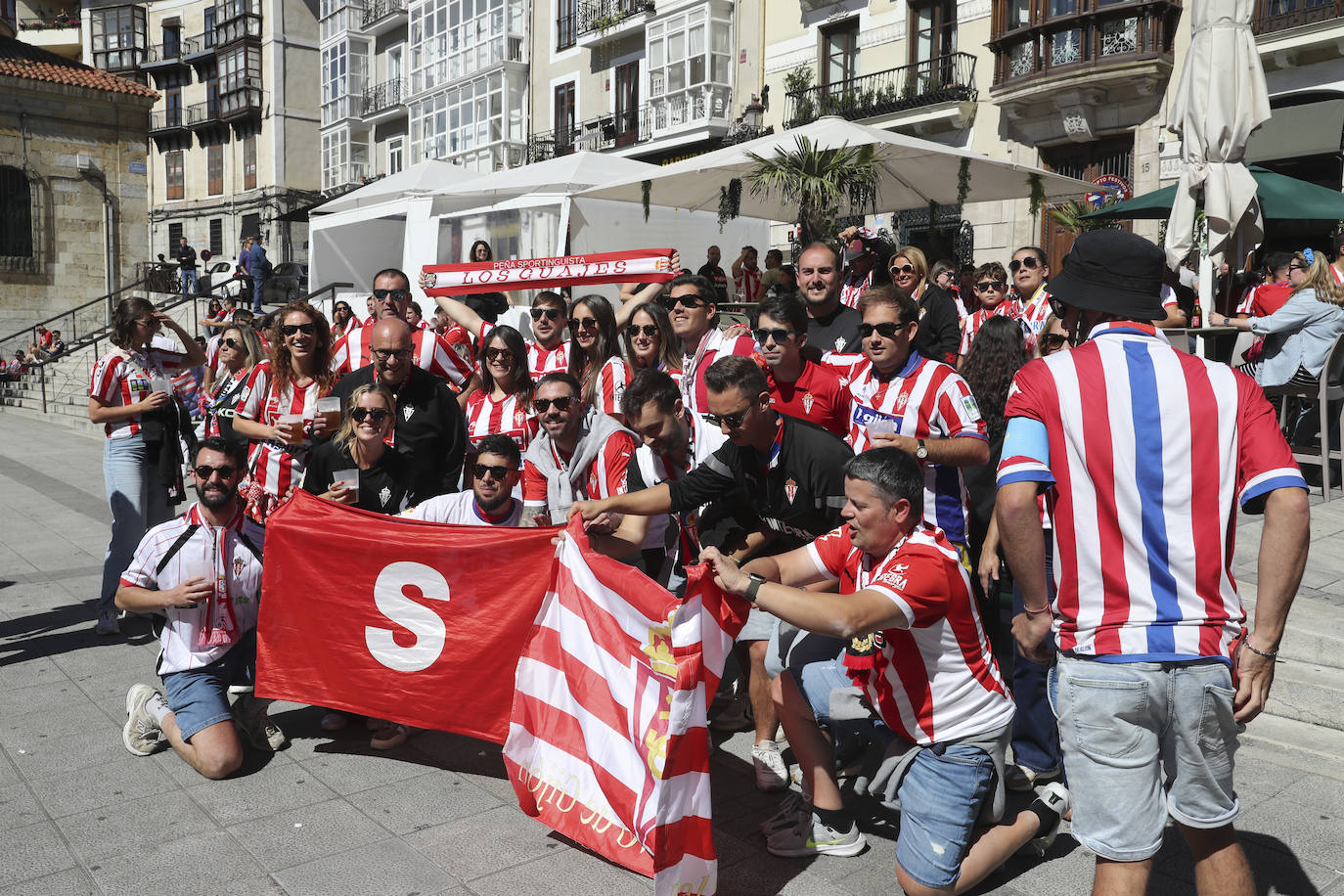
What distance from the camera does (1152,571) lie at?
8.95 feet

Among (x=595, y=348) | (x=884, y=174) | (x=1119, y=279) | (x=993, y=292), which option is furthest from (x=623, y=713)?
(x=884, y=174)

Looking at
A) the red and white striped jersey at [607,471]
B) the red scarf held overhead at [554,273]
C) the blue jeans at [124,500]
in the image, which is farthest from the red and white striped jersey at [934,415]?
the blue jeans at [124,500]

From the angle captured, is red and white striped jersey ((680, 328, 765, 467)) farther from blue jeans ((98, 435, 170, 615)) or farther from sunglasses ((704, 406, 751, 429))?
blue jeans ((98, 435, 170, 615))

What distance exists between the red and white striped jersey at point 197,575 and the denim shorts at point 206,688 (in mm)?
44

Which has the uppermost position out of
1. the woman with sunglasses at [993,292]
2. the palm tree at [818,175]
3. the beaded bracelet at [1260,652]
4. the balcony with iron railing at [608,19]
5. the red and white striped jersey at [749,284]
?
the balcony with iron railing at [608,19]

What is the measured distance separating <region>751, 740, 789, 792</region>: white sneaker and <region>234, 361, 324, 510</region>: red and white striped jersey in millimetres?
2823

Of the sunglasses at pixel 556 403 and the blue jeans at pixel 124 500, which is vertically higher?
the sunglasses at pixel 556 403

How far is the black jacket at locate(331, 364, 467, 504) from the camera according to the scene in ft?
17.8

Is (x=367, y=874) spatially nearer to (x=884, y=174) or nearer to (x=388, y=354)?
(x=388, y=354)

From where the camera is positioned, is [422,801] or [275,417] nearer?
[422,801]

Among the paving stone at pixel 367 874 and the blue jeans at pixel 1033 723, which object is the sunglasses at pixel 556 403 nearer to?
the paving stone at pixel 367 874

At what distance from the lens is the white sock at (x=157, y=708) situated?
15.3 feet

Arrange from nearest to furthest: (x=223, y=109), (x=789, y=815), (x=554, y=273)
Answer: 1. (x=789, y=815)
2. (x=554, y=273)
3. (x=223, y=109)

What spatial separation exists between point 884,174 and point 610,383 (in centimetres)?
761
